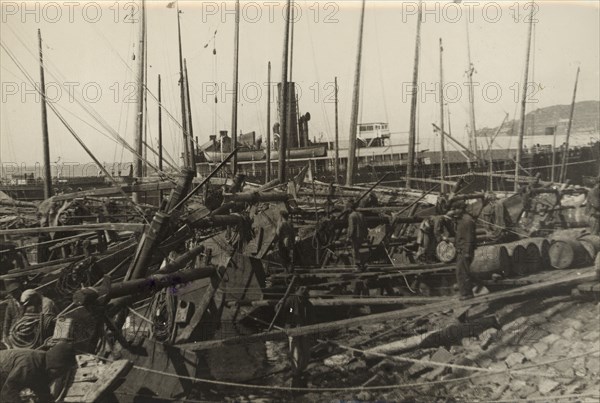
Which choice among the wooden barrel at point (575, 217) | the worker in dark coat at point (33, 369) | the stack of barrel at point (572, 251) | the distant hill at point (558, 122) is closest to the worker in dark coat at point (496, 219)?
the stack of barrel at point (572, 251)

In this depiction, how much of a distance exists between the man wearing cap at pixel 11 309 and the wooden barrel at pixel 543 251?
32.4 feet

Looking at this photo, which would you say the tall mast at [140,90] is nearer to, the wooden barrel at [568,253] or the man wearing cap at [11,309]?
the man wearing cap at [11,309]

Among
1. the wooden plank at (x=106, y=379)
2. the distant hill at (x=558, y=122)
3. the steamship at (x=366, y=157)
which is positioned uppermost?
the distant hill at (x=558, y=122)

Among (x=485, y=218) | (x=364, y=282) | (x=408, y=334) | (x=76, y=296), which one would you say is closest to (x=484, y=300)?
(x=408, y=334)

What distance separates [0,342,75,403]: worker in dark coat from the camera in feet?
17.3

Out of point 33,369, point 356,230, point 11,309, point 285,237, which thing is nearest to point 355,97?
point 356,230

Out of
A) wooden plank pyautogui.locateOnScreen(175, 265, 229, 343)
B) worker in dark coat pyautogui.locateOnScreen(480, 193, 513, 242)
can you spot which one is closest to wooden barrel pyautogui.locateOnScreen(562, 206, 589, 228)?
worker in dark coat pyautogui.locateOnScreen(480, 193, 513, 242)

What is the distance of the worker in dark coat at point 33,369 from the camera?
208 inches

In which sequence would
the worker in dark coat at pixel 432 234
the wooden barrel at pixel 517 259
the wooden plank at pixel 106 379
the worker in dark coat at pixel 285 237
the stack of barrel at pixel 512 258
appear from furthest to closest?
the worker in dark coat at pixel 432 234, the worker in dark coat at pixel 285 237, the wooden barrel at pixel 517 259, the stack of barrel at pixel 512 258, the wooden plank at pixel 106 379

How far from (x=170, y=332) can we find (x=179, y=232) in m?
1.62

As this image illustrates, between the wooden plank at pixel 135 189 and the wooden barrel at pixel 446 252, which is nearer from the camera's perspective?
the wooden plank at pixel 135 189

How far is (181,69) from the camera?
26266 mm

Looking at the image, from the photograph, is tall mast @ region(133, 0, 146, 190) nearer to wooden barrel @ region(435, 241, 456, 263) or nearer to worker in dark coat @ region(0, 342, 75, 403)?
wooden barrel @ region(435, 241, 456, 263)

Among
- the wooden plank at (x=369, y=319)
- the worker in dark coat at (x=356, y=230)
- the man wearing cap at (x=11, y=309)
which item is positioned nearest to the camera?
the man wearing cap at (x=11, y=309)
